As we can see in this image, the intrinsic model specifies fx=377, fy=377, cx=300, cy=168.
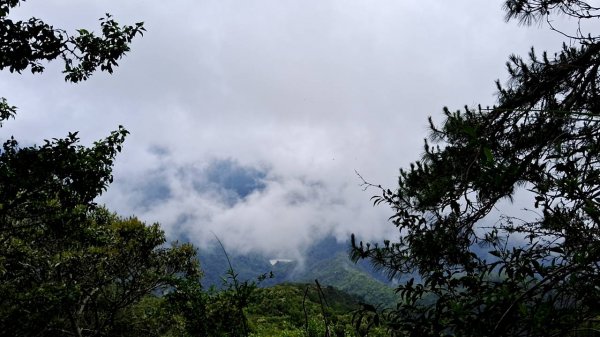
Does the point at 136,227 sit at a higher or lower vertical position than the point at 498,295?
higher

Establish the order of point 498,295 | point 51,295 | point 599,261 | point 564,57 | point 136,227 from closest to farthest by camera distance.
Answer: point 599,261
point 498,295
point 564,57
point 51,295
point 136,227

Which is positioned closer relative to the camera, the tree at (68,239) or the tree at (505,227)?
the tree at (505,227)

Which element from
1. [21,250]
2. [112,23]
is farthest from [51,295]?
[112,23]

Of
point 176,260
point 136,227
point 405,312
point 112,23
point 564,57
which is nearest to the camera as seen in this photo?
point 405,312

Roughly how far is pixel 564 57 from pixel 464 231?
10.1 feet

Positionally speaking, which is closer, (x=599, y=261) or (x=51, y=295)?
(x=599, y=261)

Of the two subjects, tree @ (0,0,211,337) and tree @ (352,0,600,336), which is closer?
tree @ (352,0,600,336)

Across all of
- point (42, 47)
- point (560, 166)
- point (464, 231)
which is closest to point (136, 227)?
point (42, 47)

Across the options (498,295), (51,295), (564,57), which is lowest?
(498,295)

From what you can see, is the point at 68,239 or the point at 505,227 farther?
the point at 68,239

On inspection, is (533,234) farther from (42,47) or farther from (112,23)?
(42,47)

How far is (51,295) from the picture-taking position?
7199 millimetres

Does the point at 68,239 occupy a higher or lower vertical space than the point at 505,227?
higher

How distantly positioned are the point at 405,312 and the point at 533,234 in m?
1.24
